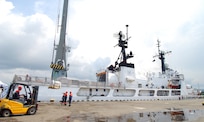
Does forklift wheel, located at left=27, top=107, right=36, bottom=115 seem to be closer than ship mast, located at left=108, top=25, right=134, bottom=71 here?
Yes

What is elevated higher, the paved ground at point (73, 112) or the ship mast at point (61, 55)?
the ship mast at point (61, 55)

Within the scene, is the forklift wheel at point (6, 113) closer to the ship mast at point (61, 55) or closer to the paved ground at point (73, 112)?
the paved ground at point (73, 112)

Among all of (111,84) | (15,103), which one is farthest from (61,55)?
(15,103)

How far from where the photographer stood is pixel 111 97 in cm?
2492

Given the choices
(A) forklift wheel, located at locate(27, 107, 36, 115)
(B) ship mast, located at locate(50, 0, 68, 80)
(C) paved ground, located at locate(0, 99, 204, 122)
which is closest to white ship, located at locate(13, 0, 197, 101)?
(B) ship mast, located at locate(50, 0, 68, 80)

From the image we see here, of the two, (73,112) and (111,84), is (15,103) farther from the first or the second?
(111,84)

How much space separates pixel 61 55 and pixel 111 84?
9.66m

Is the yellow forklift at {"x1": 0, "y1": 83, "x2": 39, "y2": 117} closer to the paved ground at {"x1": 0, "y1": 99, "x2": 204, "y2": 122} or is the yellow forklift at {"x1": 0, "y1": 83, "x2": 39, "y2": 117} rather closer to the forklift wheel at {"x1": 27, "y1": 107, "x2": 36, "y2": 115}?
the forklift wheel at {"x1": 27, "y1": 107, "x2": 36, "y2": 115}

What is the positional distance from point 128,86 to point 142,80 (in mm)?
4170

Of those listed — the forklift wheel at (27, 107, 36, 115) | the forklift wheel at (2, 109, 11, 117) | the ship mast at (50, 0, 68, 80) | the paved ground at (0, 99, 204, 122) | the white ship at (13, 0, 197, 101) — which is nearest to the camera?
the paved ground at (0, 99, 204, 122)

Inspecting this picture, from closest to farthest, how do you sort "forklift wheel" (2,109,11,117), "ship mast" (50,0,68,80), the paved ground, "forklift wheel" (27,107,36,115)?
the paved ground
"forklift wheel" (2,109,11,117)
"forklift wheel" (27,107,36,115)
"ship mast" (50,0,68,80)

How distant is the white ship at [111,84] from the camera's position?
1991 centimetres

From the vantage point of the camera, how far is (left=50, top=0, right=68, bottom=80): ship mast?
2571 cm

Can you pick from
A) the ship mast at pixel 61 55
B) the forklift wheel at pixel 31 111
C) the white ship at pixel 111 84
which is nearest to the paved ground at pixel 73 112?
the forklift wheel at pixel 31 111
